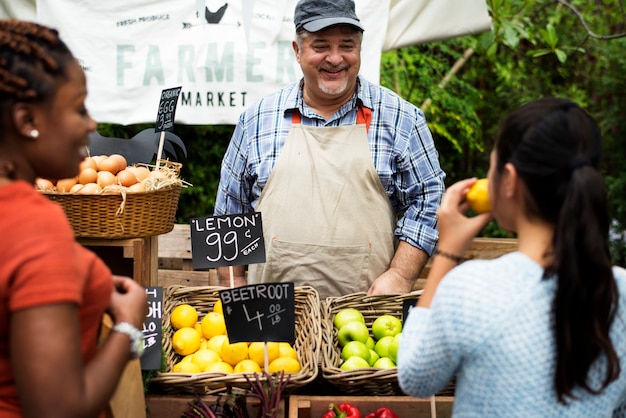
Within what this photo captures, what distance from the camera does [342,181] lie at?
10.5 ft

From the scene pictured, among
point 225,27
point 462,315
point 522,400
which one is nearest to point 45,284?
point 462,315

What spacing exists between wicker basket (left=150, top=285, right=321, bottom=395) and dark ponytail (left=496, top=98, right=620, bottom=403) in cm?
107

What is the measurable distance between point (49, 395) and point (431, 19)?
131 inches

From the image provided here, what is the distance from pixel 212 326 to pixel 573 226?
5.29ft

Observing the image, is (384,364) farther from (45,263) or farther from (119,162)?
(45,263)

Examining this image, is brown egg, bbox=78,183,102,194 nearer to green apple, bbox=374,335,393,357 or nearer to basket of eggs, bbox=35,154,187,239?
basket of eggs, bbox=35,154,187,239

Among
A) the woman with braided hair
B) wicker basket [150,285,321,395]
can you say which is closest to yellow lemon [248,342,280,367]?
wicker basket [150,285,321,395]

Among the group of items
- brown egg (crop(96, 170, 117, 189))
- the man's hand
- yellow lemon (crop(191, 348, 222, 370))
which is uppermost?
brown egg (crop(96, 170, 117, 189))

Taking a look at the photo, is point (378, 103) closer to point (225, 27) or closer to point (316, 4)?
point (316, 4)

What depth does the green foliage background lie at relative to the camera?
5.50 m

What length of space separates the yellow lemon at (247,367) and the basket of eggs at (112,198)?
27.5 inches

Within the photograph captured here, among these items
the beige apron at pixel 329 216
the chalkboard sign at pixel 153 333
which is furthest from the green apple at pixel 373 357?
the chalkboard sign at pixel 153 333

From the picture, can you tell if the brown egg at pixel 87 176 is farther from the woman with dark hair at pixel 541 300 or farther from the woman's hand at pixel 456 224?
the woman with dark hair at pixel 541 300

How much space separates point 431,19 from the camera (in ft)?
13.2
